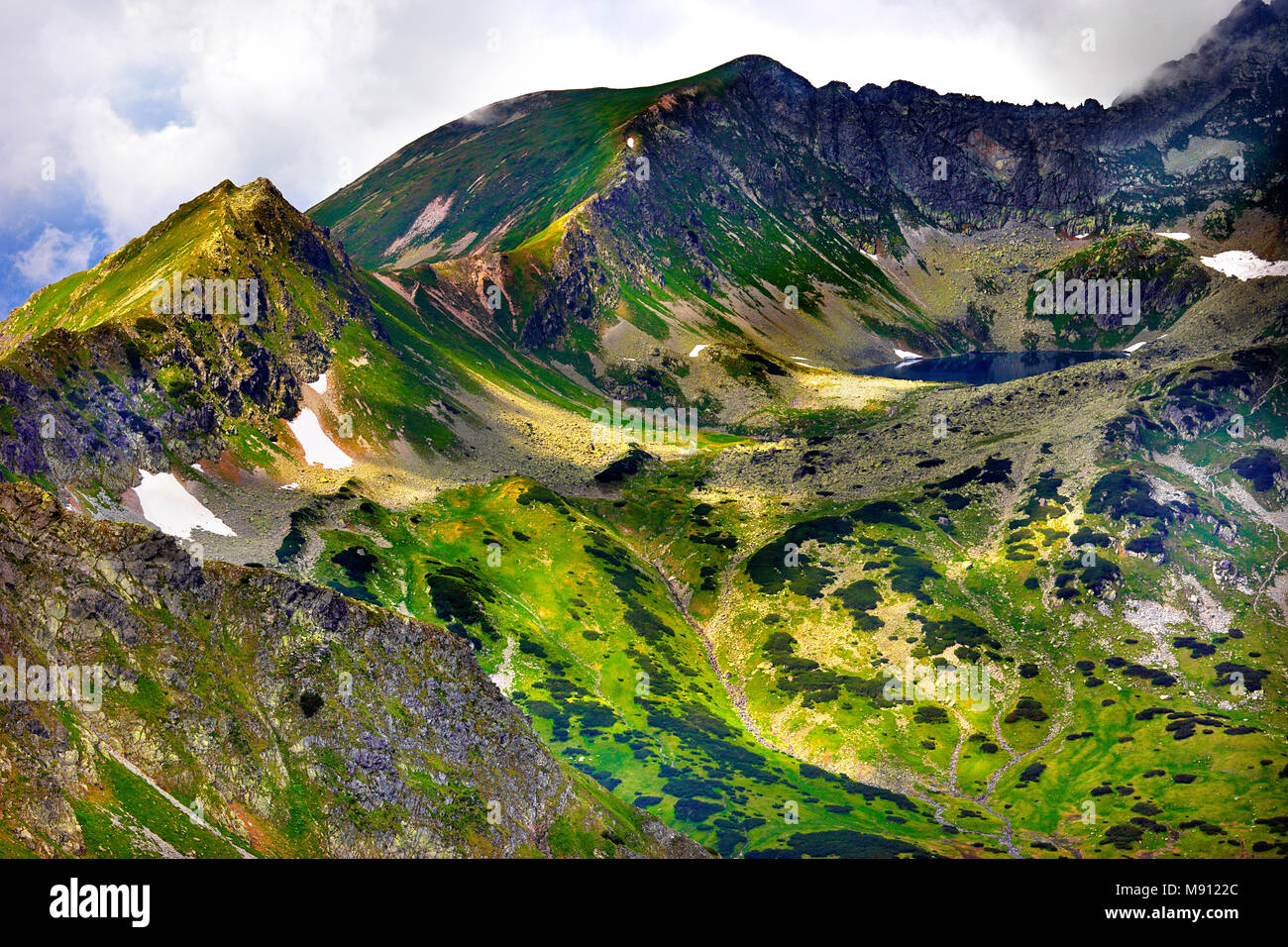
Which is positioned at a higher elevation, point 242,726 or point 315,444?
point 315,444

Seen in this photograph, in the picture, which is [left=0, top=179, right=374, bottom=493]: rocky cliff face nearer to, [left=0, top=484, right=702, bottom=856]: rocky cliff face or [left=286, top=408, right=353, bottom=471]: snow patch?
[left=286, top=408, right=353, bottom=471]: snow patch

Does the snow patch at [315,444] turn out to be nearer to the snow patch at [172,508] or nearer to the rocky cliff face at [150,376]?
the rocky cliff face at [150,376]

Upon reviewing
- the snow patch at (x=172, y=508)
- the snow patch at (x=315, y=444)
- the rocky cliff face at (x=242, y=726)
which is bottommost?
the rocky cliff face at (x=242, y=726)

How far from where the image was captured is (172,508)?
138125 millimetres

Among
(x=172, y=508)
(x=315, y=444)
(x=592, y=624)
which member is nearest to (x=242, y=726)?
(x=592, y=624)

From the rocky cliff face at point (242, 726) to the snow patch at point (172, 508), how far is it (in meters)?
81.9

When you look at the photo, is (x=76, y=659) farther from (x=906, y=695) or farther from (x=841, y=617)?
(x=841, y=617)

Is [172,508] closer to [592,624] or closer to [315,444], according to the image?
[315,444]

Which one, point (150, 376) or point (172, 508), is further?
point (150, 376)

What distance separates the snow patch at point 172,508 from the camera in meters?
134

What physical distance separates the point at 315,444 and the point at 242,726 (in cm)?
13097

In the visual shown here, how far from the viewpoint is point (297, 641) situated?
58.8 meters

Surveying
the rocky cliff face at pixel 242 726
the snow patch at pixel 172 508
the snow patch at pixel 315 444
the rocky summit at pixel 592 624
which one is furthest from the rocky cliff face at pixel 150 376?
the rocky cliff face at pixel 242 726
